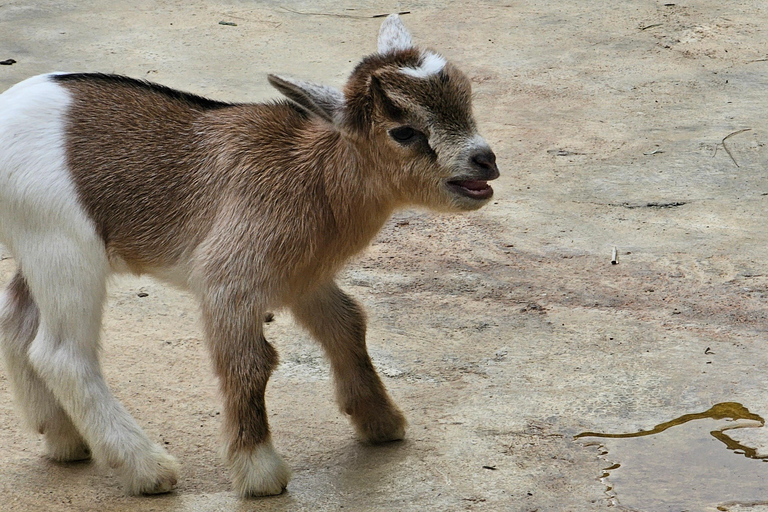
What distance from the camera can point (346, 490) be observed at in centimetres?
403

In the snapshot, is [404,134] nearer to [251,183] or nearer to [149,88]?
[251,183]

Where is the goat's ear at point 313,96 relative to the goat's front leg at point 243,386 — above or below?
above

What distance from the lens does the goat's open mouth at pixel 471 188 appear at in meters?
3.85

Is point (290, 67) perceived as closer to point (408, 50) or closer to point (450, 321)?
point (450, 321)

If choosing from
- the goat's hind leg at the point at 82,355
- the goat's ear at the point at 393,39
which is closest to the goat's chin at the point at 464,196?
the goat's ear at the point at 393,39

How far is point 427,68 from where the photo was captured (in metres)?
3.82

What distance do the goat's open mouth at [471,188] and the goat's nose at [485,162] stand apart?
2.2 inches

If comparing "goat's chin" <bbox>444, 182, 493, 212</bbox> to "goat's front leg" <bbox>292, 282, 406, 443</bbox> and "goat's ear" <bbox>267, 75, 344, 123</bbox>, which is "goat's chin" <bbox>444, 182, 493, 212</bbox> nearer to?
"goat's ear" <bbox>267, 75, 344, 123</bbox>

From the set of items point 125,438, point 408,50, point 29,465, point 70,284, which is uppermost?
point 408,50

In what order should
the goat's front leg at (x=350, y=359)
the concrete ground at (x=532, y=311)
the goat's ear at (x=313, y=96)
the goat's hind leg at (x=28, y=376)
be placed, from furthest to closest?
the goat's front leg at (x=350, y=359) → the goat's hind leg at (x=28, y=376) → the concrete ground at (x=532, y=311) → the goat's ear at (x=313, y=96)

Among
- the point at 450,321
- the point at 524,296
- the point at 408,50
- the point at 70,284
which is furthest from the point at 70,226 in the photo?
the point at 524,296

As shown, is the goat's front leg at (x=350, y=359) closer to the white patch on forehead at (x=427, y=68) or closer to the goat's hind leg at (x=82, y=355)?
the goat's hind leg at (x=82, y=355)

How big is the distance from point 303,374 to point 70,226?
143 centimetres

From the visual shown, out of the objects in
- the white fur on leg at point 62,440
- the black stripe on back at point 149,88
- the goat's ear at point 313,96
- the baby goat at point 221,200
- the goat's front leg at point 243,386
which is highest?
the goat's ear at point 313,96
